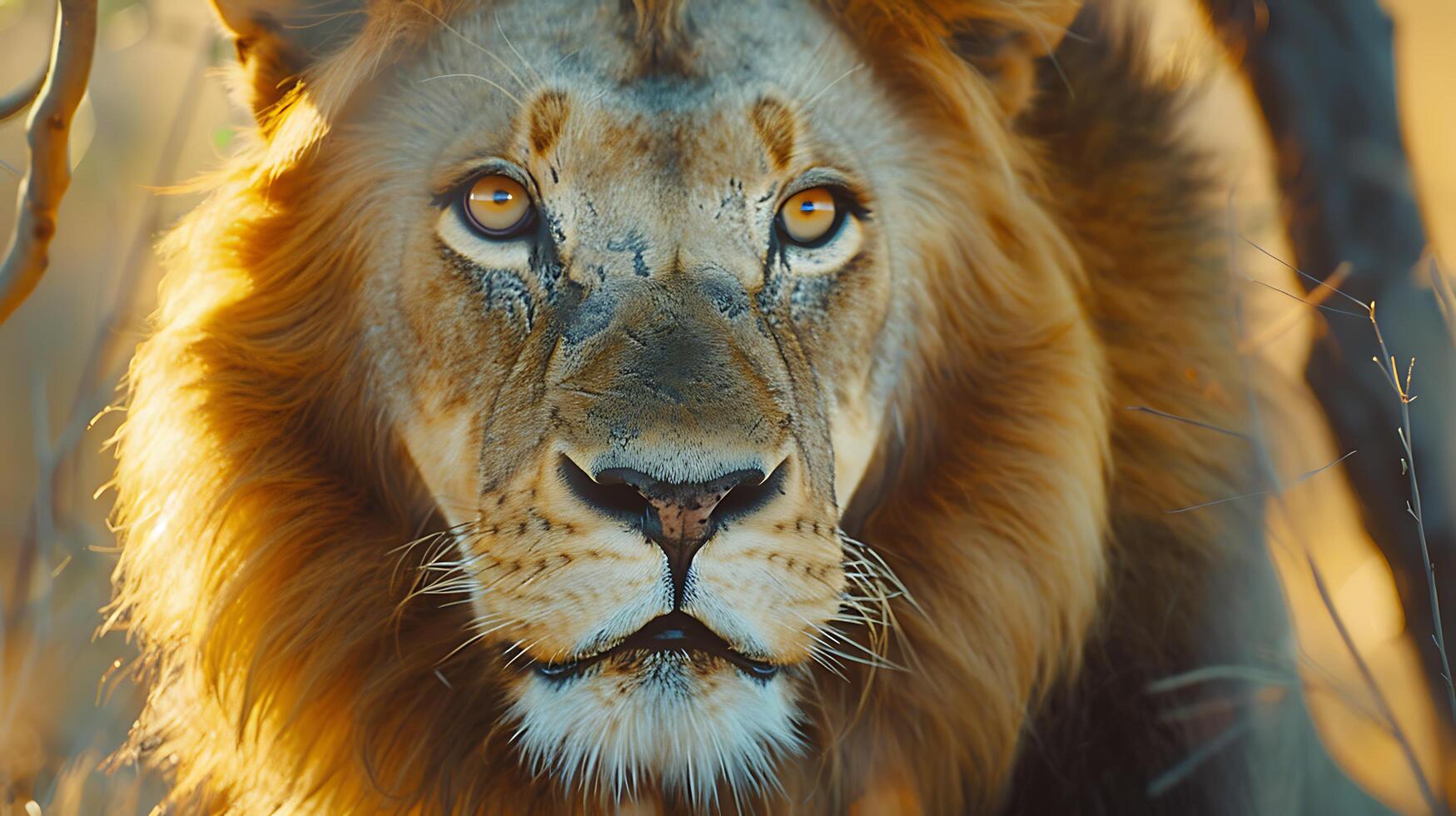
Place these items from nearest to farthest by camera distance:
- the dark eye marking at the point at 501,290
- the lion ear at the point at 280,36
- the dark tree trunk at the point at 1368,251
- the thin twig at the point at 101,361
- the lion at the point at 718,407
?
1. the lion at the point at 718,407
2. the dark eye marking at the point at 501,290
3. the lion ear at the point at 280,36
4. the dark tree trunk at the point at 1368,251
5. the thin twig at the point at 101,361

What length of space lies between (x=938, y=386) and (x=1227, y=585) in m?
0.74

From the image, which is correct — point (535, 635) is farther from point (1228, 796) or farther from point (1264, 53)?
point (1264, 53)

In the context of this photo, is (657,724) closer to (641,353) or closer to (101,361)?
(641,353)

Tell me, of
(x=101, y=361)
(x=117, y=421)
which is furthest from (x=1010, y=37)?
(x=117, y=421)

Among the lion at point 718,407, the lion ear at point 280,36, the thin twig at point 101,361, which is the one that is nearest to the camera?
the lion at point 718,407

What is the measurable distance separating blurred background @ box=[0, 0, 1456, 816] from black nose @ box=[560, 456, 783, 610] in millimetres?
968

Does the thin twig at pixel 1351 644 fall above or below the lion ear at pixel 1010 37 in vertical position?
below

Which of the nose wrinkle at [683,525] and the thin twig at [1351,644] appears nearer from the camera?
the nose wrinkle at [683,525]

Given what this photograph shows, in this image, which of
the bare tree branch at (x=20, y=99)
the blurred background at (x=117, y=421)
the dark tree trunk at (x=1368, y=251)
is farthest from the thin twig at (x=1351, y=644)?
Answer: the bare tree branch at (x=20, y=99)

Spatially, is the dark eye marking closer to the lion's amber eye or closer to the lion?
the lion

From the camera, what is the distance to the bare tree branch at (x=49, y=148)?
82.4 inches

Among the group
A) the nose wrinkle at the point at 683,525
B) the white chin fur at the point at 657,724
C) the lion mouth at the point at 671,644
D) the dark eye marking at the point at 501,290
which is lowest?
the white chin fur at the point at 657,724

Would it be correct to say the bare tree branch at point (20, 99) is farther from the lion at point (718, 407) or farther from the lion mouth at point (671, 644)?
the lion mouth at point (671, 644)

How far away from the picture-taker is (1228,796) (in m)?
2.59
